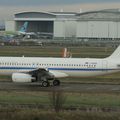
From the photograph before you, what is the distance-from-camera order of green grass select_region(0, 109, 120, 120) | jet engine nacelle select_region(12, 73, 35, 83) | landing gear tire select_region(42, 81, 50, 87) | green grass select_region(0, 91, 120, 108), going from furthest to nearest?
1. landing gear tire select_region(42, 81, 50, 87)
2. jet engine nacelle select_region(12, 73, 35, 83)
3. green grass select_region(0, 91, 120, 108)
4. green grass select_region(0, 109, 120, 120)

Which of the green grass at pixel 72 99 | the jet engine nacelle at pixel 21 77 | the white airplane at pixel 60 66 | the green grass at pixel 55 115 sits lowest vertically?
the green grass at pixel 72 99

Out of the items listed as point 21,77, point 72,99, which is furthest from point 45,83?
point 72,99

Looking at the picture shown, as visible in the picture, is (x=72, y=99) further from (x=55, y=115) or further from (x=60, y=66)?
(x=60, y=66)

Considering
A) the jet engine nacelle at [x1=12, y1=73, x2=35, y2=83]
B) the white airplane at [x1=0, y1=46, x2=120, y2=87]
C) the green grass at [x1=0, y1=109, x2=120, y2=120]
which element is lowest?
the green grass at [x1=0, y1=109, x2=120, y2=120]

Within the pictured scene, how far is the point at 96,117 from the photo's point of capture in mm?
26188

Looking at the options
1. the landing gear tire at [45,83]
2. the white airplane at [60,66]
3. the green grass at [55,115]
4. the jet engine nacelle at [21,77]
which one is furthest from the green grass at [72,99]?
the white airplane at [60,66]

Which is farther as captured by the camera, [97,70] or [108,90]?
[97,70]

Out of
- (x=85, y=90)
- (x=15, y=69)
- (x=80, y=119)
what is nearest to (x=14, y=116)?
(x=80, y=119)

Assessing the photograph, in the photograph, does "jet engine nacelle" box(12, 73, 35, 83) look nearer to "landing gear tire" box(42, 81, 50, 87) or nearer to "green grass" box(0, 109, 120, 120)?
"landing gear tire" box(42, 81, 50, 87)

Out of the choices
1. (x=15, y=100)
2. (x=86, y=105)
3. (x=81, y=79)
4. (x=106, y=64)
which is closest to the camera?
(x=86, y=105)

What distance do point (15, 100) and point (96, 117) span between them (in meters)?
9.18

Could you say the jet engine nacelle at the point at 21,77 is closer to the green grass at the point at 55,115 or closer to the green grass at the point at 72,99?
the green grass at the point at 72,99

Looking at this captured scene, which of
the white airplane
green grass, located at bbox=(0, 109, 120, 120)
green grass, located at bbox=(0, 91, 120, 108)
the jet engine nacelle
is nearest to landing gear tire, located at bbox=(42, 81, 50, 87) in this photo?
the white airplane

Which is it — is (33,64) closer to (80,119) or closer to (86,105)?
(86,105)
